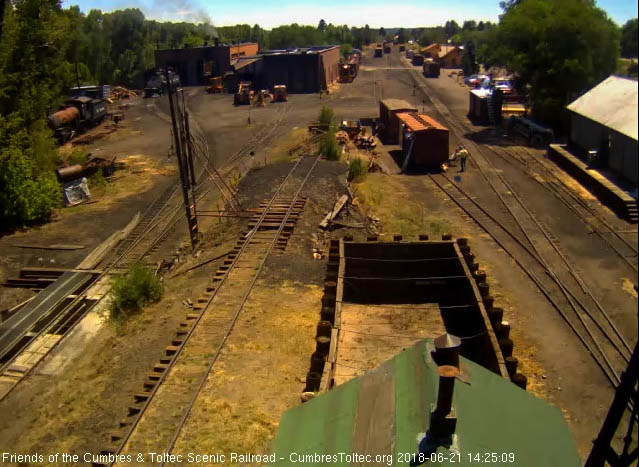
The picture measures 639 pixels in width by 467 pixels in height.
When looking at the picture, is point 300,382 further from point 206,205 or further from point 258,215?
point 206,205

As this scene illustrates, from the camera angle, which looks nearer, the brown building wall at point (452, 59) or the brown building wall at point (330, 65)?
the brown building wall at point (330, 65)

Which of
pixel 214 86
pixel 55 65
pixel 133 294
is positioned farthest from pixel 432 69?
pixel 133 294

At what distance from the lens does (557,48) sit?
32.0m

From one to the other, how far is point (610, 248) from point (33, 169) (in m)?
23.6

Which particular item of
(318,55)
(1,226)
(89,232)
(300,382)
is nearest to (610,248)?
(300,382)

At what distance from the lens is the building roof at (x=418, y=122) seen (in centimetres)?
2744

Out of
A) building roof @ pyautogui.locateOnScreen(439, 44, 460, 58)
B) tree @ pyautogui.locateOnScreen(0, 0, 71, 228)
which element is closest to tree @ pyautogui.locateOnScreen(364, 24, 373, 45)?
building roof @ pyautogui.locateOnScreen(439, 44, 460, 58)

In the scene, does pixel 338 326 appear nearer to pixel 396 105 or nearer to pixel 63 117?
pixel 396 105

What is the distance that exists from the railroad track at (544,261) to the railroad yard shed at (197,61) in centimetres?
4646

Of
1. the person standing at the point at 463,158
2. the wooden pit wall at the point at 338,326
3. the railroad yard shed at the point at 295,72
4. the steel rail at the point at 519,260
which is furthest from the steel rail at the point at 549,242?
the railroad yard shed at the point at 295,72

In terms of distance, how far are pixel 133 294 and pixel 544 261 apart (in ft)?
39.9

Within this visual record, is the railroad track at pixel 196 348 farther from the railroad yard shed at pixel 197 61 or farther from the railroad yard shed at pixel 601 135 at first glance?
the railroad yard shed at pixel 197 61

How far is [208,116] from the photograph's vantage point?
45812mm

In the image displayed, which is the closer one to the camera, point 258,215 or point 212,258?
point 212,258
